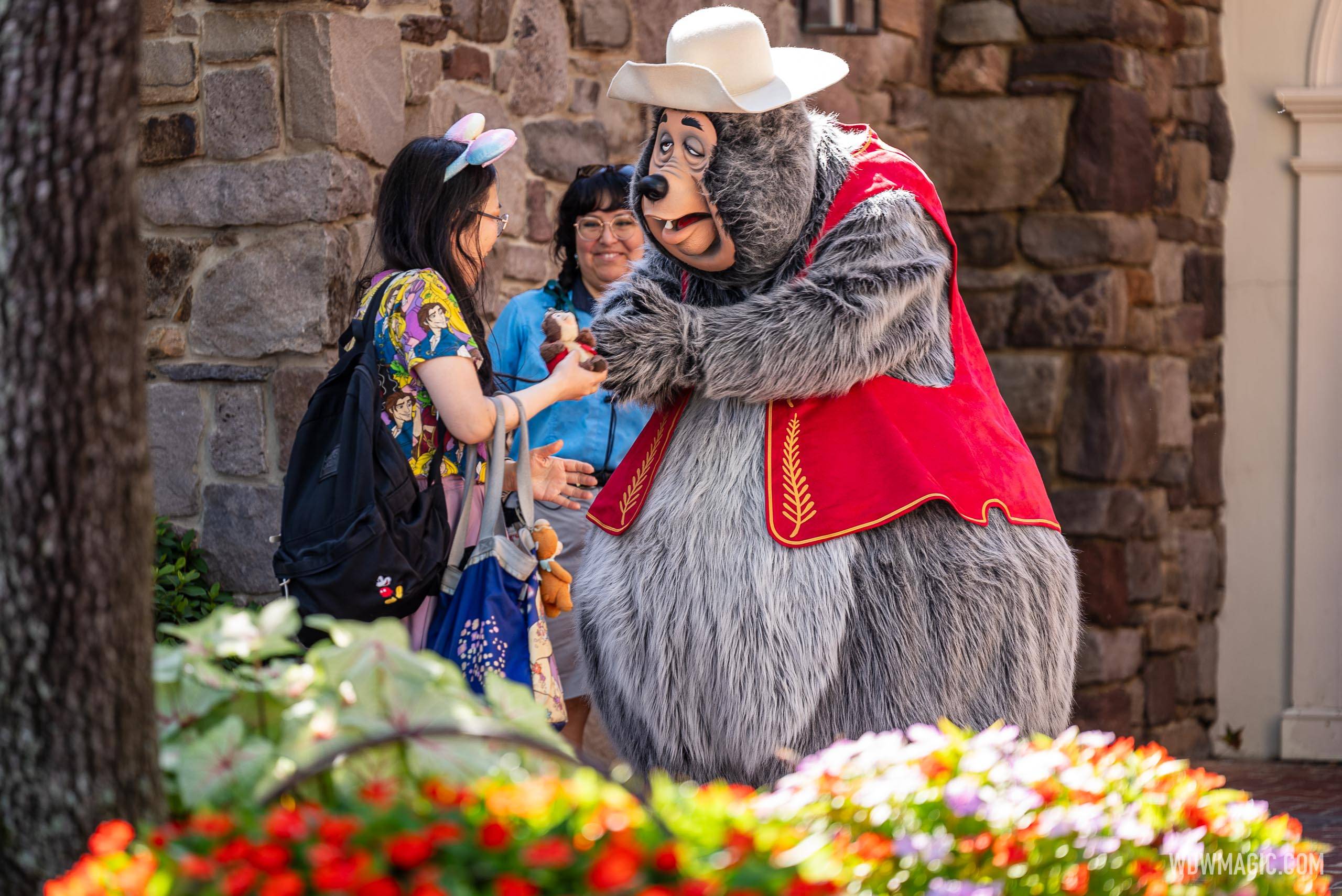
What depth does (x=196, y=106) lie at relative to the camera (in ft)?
12.0

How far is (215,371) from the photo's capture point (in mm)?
3678

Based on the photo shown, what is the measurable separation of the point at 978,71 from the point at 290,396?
3.01m

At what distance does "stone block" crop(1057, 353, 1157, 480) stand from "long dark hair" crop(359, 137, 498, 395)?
297cm

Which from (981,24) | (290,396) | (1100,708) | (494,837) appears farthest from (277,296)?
(1100,708)

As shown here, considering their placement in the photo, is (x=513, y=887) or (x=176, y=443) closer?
(x=513, y=887)

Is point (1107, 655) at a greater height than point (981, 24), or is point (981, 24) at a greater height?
point (981, 24)

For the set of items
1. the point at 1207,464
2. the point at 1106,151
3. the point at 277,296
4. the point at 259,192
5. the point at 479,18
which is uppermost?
the point at 479,18

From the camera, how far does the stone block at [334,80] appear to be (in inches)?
139

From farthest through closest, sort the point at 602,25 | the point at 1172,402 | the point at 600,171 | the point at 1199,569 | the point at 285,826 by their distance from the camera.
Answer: the point at 1199,569 → the point at 1172,402 → the point at 602,25 → the point at 600,171 → the point at 285,826

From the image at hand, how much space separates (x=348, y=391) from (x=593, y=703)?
71cm

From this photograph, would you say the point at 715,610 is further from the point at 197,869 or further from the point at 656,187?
the point at 197,869

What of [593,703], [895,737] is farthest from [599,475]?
[895,737]

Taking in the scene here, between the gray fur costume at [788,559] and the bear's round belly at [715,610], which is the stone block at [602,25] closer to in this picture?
the gray fur costume at [788,559]

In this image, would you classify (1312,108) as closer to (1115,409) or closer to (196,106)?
(1115,409)
